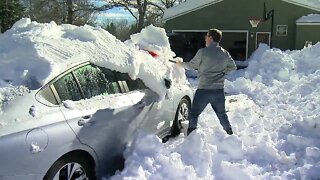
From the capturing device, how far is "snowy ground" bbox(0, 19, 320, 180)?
4.83 metres

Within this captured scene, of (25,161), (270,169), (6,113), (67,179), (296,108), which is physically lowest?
(296,108)

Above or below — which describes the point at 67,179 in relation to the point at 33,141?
Answer: below

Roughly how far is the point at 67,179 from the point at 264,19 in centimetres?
2386

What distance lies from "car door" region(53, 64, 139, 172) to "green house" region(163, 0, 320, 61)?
71.5 ft

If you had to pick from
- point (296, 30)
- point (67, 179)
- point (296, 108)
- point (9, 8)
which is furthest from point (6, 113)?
point (9, 8)

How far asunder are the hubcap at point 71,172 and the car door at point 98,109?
0.26 m

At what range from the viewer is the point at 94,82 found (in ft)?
17.3

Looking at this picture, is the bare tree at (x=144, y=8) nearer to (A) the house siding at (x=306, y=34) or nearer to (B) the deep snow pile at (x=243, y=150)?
(A) the house siding at (x=306, y=34)

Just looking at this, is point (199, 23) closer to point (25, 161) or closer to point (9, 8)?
point (9, 8)

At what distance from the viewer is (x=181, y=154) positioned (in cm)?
566

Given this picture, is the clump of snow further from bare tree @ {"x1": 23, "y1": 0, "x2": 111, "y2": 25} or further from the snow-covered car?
bare tree @ {"x1": 23, "y1": 0, "x2": 111, "y2": 25}

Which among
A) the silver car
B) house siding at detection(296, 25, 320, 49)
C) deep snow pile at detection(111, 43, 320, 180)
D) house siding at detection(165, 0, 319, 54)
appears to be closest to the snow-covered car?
the silver car

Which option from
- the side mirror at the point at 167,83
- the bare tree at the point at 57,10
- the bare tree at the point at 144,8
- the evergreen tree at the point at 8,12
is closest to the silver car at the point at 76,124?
the side mirror at the point at 167,83

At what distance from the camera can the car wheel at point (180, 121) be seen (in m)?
7.16
